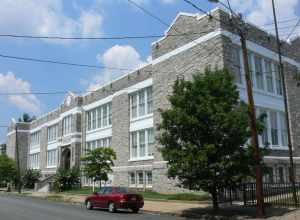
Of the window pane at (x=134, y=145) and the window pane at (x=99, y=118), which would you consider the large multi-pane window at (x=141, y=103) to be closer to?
the window pane at (x=134, y=145)

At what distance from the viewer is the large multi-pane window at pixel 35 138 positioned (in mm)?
62384

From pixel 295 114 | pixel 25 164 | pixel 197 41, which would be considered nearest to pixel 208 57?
pixel 197 41

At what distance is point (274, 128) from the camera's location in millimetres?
28984

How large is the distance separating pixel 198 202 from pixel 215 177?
6.08m

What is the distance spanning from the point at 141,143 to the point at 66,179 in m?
11.2

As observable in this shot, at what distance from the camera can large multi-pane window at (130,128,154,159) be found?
3326 cm

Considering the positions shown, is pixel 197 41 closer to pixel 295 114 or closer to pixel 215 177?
pixel 295 114

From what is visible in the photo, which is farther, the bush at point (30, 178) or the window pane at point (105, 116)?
the bush at point (30, 178)

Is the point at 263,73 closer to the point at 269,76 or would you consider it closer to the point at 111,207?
the point at 269,76

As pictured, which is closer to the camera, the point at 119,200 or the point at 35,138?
the point at 119,200

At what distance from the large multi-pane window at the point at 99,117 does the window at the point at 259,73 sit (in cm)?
1641

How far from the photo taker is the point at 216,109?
1734 centimetres

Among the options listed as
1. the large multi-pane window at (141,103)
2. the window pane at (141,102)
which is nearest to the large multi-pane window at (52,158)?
the large multi-pane window at (141,103)

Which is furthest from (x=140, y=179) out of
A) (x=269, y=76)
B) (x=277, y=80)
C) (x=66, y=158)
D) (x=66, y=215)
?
(x=66, y=158)
